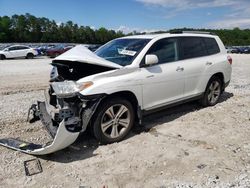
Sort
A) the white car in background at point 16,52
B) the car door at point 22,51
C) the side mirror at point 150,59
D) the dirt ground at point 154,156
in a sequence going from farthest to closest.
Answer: the car door at point 22,51, the white car in background at point 16,52, the side mirror at point 150,59, the dirt ground at point 154,156

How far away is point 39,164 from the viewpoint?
4156mm

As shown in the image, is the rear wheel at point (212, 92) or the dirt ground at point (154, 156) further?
the rear wheel at point (212, 92)

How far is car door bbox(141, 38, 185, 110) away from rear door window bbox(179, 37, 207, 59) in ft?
0.75

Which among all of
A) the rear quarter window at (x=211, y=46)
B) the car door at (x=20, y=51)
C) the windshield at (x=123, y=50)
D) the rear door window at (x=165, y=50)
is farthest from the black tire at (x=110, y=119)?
the car door at (x=20, y=51)

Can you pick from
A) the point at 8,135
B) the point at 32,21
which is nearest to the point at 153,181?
the point at 8,135

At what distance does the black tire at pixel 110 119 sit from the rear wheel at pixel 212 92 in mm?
2490

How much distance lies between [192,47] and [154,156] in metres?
2.94

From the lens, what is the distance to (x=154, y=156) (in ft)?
14.3

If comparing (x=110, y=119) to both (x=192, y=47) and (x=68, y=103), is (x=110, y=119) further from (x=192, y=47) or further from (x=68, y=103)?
(x=192, y=47)

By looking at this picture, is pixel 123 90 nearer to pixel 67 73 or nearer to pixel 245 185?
pixel 67 73

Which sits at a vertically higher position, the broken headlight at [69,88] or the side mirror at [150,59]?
the side mirror at [150,59]

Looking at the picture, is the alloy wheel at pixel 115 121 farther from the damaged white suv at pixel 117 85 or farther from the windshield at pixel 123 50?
the windshield at pixel 123 50

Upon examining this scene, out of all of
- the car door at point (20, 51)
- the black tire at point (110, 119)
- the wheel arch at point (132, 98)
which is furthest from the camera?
the car door at point (20, 51)

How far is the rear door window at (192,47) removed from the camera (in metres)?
6.03
